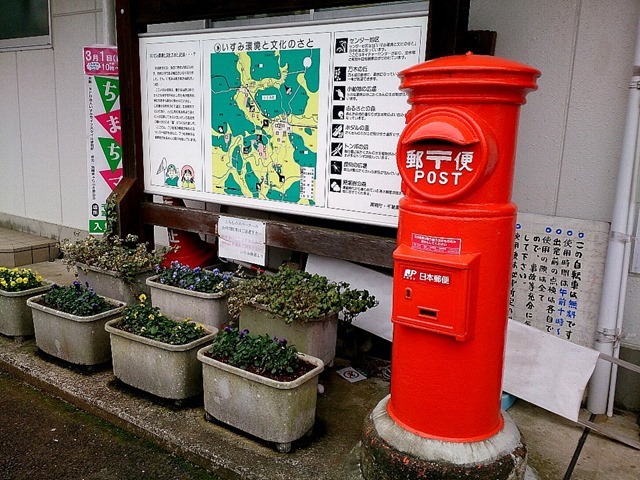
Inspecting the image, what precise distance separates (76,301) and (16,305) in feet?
2.67

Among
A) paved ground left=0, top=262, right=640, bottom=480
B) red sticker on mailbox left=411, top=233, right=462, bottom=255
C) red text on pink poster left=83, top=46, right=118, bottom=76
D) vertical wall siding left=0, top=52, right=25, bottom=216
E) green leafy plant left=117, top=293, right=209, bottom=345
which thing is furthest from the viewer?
vertical wall siding left=0, top=52, right=25, bottom=216

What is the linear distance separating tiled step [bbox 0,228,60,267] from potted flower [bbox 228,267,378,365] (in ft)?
13.8

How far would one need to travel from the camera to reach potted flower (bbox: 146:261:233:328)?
14.6ft

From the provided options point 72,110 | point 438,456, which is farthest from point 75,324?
point 72,110

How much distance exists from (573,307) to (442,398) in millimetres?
1575

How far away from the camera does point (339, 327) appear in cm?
491

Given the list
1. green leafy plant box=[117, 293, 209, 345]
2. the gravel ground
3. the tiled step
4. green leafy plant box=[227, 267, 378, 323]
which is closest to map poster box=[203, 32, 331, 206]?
green leafy plant box=[227, 267, 378, 323]

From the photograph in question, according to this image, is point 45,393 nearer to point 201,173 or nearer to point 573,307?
point 201,173

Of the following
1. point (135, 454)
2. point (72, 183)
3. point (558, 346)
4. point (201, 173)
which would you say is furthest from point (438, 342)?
point (72, 183)

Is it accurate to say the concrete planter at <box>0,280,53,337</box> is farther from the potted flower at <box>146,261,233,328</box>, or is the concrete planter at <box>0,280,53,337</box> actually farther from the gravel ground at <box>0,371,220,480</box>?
the potted flower at <box>146,261,233,328</box>

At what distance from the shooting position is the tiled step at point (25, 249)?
713 cm

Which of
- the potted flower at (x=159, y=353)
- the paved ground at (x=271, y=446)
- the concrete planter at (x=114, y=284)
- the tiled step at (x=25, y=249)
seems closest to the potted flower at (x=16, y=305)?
the concrete planter at (x=114, y=284)

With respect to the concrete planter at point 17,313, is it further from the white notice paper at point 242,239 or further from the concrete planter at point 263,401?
the concrete planter at point 263,401

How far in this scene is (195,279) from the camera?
15.2 ft
